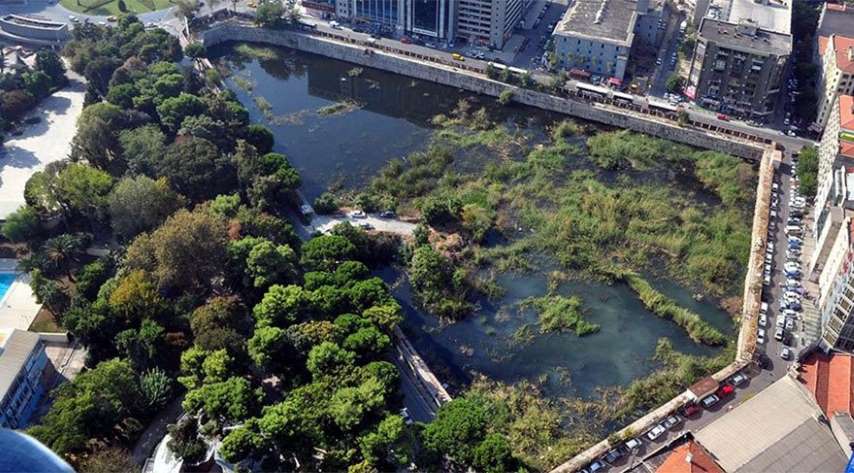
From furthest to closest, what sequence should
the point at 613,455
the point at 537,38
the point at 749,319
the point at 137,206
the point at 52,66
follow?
1. the point at 537,38
2. the point at 52,66
3. the point at 137,206
4. the point at 749,319
5. the point at 613,455

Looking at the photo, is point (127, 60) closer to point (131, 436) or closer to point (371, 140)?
point (371, 140)

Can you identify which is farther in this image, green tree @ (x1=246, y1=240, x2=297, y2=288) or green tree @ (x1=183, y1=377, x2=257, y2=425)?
green tree @ (x1=246, y1=240, x2=297, y2=288)

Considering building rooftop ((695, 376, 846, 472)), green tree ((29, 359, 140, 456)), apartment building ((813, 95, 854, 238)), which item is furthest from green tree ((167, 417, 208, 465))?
apartment building ((813, 95, 854, 238))

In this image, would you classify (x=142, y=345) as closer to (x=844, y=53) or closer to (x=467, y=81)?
(x=467, y=81)

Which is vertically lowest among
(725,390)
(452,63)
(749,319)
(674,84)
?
(725,390)

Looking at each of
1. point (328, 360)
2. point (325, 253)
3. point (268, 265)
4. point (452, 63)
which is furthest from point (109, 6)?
point (328, 360)

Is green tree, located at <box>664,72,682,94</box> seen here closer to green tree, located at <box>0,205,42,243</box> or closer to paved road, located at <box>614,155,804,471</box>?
paved road, located at <box>614,155,804,471</box>
